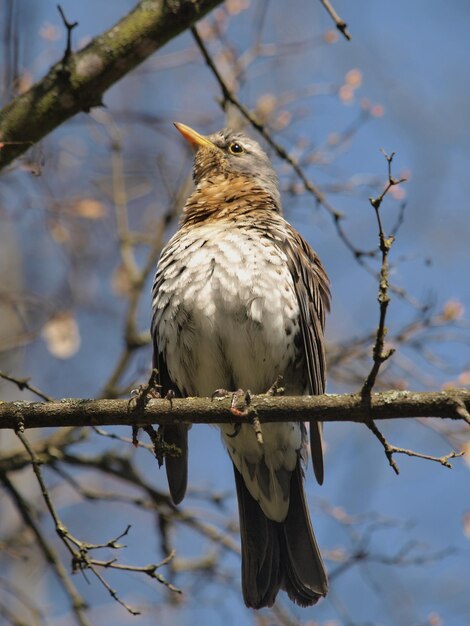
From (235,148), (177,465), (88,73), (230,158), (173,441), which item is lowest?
(177,465)

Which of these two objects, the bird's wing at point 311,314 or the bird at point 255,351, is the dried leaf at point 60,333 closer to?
the bird at point 255,351

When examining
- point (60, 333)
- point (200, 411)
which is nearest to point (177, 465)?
point (200, 411)

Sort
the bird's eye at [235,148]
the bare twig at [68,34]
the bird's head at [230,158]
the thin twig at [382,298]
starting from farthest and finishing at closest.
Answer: the bird's eye at [235,148], the bird's head at [230,158], the bare twig at [68,34], the thin twig at [382,298]

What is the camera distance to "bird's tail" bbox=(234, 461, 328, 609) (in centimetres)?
497

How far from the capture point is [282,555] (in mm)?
5145

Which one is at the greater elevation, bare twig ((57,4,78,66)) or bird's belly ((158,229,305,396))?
bare twig ((57,4,78,66))

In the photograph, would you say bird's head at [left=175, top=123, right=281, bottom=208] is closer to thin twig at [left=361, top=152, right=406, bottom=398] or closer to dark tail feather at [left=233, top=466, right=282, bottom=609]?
dark tail feather at [left=233, top=466, right=282, bottom=609]

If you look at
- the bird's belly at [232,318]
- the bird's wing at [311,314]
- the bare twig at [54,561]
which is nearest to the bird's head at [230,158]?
the bird's wing at [311,314]

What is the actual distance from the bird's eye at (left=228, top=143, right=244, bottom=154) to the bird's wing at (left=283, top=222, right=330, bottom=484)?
1.19m

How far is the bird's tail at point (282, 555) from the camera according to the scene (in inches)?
196

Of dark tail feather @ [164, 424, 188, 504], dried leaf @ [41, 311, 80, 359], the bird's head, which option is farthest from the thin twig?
dried leaf @ [41, 311, 80, 359]

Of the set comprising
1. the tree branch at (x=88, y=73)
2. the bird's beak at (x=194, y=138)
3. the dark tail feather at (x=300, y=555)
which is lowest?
the dark tail feather at (x=300, y=555)

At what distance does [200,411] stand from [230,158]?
3.04 metres

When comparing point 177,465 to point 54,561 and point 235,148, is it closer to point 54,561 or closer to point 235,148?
point 54,561
